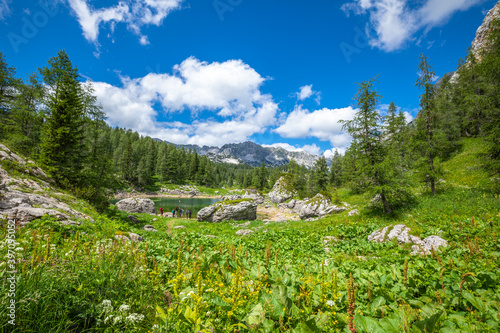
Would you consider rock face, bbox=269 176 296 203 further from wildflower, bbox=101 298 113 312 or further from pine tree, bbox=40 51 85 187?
wildflower, bbox=101 298 113 312

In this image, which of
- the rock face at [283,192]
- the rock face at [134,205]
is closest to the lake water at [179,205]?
the rock face at [134,205]

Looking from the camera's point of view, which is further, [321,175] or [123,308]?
[321,175]

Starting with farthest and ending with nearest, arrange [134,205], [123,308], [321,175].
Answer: [321,175], [134,205], [123,308]

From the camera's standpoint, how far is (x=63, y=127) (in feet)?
51.9

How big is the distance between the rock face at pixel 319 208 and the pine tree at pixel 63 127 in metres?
27.3

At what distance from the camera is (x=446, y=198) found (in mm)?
14992

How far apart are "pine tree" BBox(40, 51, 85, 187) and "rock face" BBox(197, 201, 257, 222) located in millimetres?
14178

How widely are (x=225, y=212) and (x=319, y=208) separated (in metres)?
13.5

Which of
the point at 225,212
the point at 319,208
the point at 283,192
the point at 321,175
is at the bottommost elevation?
the point at 225,212

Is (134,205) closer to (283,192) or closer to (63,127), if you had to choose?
(63,127)

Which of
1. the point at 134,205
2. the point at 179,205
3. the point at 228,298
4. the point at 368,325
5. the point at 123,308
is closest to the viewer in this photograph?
the point at 368,325

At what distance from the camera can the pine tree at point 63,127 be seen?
15.6 metres

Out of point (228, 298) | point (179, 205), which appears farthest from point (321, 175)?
point (228, 298)

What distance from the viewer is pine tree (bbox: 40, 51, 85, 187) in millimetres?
15641
